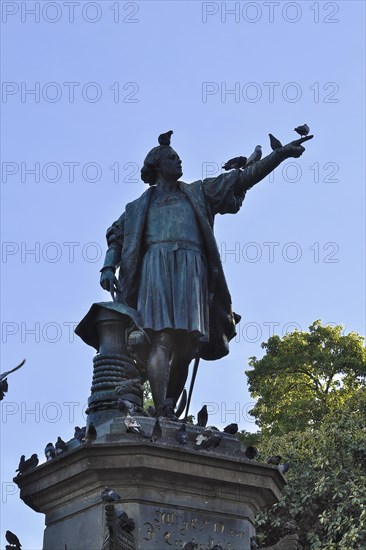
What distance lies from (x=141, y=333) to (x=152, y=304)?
1.18 feet

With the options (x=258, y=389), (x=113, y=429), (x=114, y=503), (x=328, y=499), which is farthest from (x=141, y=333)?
(x=258, y=389)

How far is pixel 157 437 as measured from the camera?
347 inches

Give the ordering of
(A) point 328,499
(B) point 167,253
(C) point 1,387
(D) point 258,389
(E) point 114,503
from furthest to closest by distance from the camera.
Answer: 1. (D) point 258,389
2. (A) point 328,499
3. (B) point 167,253
4. (C) point 1,387
5. (E) point 114,503

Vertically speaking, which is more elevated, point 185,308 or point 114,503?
point 185,308

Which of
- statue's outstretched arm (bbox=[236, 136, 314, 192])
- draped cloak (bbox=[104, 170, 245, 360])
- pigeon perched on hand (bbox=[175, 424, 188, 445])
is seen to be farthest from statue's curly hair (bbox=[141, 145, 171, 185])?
pigeon perched on hand (bbox=[175, 424, 188, 445])

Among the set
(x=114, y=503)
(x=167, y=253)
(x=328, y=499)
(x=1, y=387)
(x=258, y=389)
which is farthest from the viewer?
(x=258, y=389)

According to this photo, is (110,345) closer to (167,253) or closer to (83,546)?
(167,253)

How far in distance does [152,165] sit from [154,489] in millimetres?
3291

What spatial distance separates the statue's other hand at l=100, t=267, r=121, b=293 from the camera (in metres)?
10.4

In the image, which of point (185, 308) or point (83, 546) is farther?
point (185, 308)

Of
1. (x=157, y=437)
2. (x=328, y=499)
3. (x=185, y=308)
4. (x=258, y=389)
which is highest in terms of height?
(x=258, y=389)

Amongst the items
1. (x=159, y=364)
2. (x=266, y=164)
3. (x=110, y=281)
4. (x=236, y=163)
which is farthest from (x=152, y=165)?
(x=159, y=364)

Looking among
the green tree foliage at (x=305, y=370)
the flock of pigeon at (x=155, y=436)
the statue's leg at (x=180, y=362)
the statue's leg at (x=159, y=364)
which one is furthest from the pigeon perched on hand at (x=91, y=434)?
the green tree foliage at (x=305, y=370)

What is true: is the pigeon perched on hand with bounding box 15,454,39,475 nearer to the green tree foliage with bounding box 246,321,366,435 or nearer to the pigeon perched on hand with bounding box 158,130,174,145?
the pigeon perched on hand with bounding box 158,130,174,145
